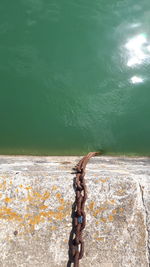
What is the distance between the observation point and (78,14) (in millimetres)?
5285

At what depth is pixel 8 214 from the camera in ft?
5.37

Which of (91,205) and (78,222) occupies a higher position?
A: (91,205)

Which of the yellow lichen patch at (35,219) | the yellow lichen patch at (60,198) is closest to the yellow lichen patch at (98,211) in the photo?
the yellow lichen patch at (60,198)

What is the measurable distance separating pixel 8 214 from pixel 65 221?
358mm

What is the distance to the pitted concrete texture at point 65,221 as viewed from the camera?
62.5 inches

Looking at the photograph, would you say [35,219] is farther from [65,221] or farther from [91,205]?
[91,205]

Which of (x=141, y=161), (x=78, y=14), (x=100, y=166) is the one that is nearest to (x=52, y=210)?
(x=100, y=166)

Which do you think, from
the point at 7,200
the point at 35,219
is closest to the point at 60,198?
the point at 35,219

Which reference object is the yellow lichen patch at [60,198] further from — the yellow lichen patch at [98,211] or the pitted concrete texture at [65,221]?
the yellow lichen patch at [98,211]

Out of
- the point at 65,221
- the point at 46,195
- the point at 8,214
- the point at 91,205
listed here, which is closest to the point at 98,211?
the point at 91,205

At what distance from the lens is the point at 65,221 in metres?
1.64

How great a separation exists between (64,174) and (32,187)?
0.82 ft

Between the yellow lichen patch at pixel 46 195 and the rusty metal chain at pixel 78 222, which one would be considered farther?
the yellow lichen patch at pixel 46 195

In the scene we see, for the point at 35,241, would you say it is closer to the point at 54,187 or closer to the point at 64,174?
the point at 54,187
